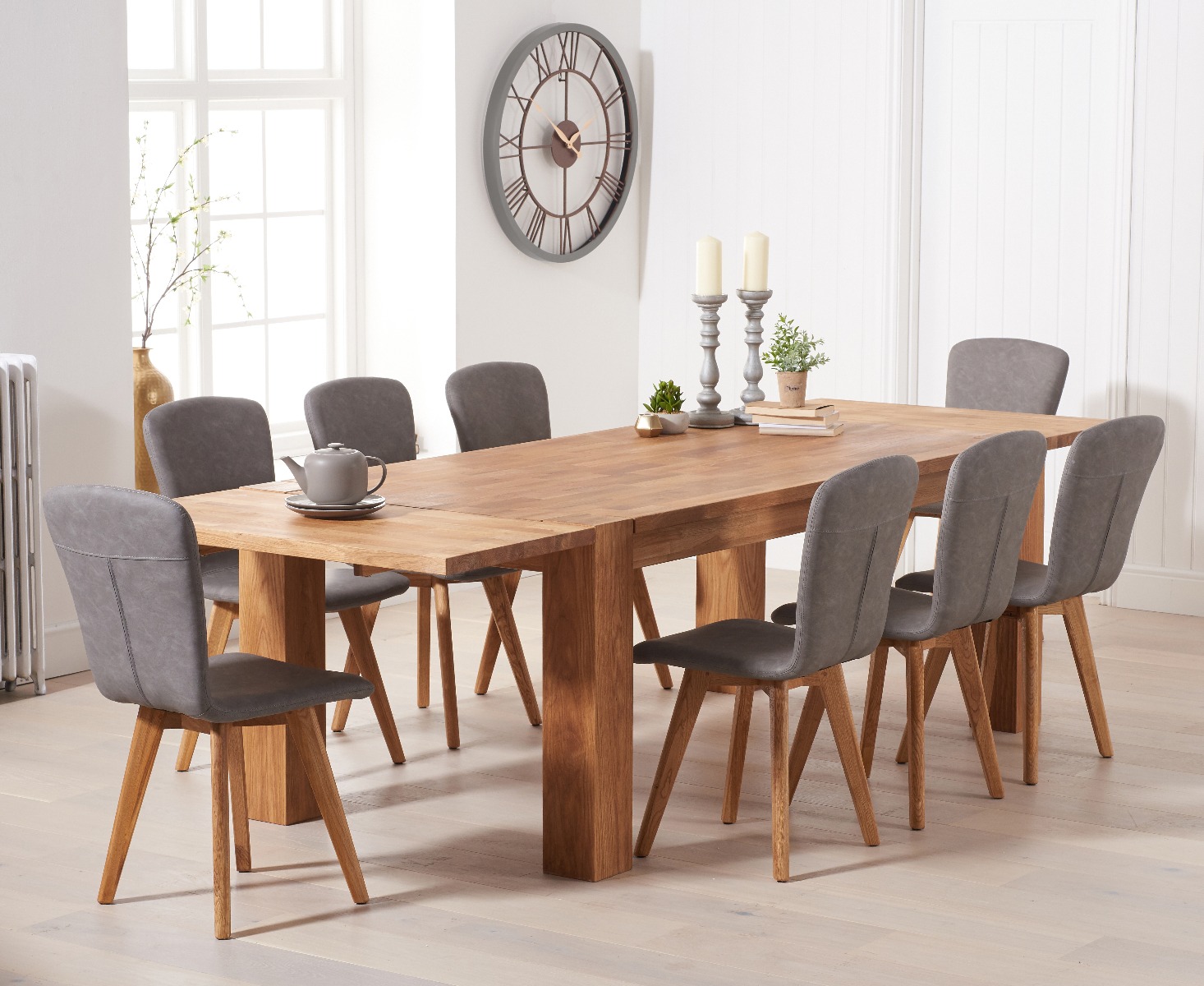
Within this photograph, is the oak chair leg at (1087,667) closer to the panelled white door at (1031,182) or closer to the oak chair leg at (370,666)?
the oak chair leg at (370,666)

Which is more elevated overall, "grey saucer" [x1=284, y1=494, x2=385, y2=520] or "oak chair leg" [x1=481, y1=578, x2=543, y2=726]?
"grey saucer" [x1=284, y1=494, x2=385, y2=520]

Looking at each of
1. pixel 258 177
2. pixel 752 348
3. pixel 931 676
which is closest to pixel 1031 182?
pixel 752 348

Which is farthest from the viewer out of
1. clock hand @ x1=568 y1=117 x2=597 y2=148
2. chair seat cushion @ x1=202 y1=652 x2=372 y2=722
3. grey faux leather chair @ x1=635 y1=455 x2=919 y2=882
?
clock hand @ x1=568 y1=117 x2=597 y2=148

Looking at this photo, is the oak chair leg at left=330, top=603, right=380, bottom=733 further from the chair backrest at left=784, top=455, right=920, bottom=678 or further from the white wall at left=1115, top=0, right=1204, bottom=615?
the white wall at left=1115, top=0, right=1204, bottom=615

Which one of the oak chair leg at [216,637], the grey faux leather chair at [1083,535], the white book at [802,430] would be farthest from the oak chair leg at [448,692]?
the grey faux leather chair at [1083,535]

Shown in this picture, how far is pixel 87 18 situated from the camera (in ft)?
16.4

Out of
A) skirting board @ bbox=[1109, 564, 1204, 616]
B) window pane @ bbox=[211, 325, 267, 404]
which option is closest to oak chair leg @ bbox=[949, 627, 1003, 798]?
skirting board @ bbox=[1109, 564, 1204, 616]

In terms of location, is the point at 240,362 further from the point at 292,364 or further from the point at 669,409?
the point at 669,409

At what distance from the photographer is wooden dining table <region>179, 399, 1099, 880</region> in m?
3.37

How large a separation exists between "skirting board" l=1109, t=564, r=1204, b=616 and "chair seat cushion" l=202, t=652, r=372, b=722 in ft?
11.6

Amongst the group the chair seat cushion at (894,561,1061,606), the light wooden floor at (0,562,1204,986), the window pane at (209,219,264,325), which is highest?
the window pane at (209,219,264,325)

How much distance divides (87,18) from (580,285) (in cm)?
237

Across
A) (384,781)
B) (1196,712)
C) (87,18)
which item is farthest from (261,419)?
(1196,712)

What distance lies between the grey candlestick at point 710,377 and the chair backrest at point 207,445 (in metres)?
1.14
